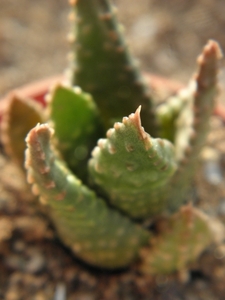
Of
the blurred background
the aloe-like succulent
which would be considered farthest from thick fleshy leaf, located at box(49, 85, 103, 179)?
the blurred background

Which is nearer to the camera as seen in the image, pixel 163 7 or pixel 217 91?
pixel 217 91

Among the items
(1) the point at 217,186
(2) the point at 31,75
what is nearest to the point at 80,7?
(1) the point at 217,186

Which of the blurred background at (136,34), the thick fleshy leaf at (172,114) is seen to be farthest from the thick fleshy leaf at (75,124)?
the blurred background at (136,34)

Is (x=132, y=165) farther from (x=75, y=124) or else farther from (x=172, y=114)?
(x=172, y=114)

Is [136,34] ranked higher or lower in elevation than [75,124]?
higher

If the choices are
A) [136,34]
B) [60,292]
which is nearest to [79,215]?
[60,292]

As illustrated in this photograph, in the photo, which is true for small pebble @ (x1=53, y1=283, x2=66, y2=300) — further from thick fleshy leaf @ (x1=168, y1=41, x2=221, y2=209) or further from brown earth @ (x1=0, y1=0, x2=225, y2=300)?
thick fleshy leaf @ (x1=168, y1=41, x2=221, y2=209)

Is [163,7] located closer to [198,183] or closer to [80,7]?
[198,183]
